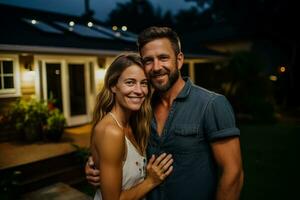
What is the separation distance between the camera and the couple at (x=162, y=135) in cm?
210

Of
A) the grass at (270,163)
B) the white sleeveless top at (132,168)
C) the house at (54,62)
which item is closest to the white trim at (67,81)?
the house at (54,62)

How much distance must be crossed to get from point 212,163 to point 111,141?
0.74 meters

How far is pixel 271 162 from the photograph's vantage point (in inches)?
297

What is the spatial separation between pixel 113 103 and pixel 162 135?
0.46m

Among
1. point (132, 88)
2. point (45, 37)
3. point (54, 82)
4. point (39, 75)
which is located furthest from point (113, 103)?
point (45, 37)

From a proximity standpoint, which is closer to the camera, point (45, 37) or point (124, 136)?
point (124, 136)

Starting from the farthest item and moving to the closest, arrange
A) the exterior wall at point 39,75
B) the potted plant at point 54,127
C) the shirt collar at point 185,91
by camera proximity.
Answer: the exterior wall at point 39,75 → the potted plant at point 54,127 → the shirt collar at point 185,91

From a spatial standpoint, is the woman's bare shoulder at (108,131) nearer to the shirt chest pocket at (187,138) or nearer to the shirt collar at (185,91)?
the shirt chest pocket at (187,138)

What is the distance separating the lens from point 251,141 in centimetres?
988

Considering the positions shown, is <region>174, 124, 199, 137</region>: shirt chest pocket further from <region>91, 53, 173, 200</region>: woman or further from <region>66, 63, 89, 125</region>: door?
<region>66, 63, 89, 125</region>: door

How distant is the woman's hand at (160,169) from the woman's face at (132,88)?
1.36 feet

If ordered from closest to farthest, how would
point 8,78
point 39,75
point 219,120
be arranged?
point 219,120 < point 8,78 < point 39,75

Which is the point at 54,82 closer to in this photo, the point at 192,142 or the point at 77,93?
the point at 77,93

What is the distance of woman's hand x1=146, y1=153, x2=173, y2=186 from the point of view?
2.22 metres
